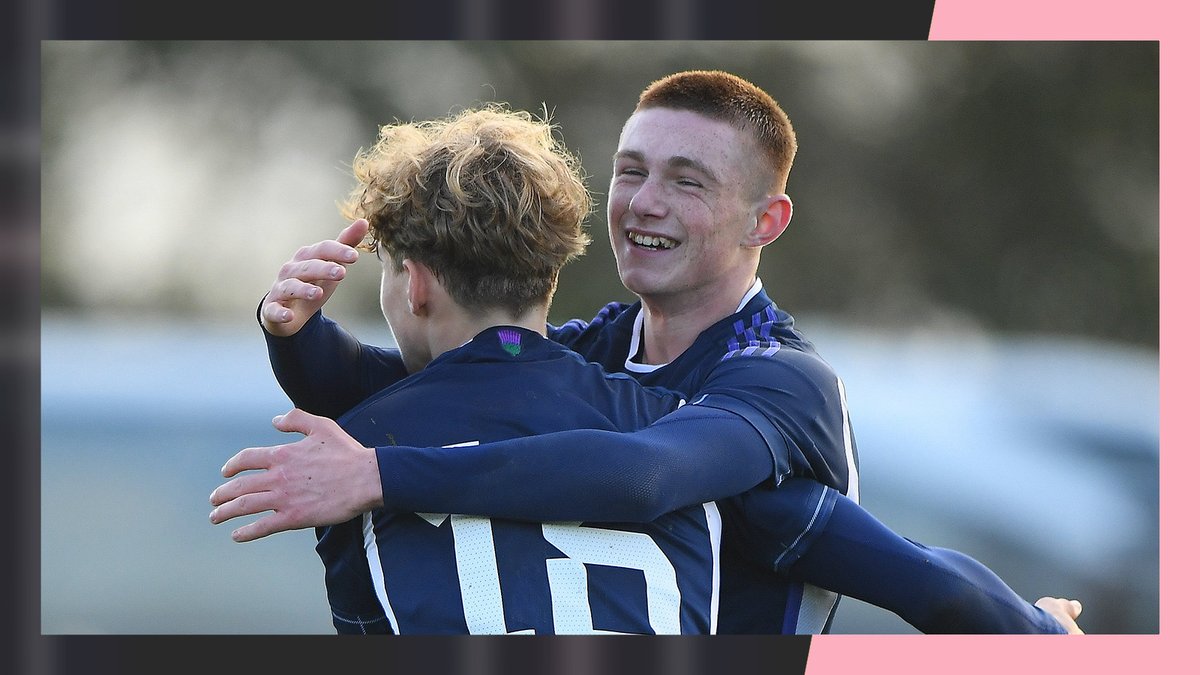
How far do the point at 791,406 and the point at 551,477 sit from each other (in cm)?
59

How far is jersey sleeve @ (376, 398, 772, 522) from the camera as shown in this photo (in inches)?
82.7

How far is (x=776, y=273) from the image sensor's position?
11312 millimetres


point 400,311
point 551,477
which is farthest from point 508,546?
point 400,311

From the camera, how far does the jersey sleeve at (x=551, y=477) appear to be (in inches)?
82.7

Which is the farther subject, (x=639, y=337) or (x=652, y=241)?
(x=639, y=337)

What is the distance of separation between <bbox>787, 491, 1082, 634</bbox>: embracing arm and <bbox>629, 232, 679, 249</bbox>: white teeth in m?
0.74

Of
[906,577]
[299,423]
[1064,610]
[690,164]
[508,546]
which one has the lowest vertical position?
[1064,610]

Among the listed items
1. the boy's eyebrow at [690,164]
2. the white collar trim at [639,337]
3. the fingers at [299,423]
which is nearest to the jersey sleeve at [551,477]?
the fingers at [299,423]

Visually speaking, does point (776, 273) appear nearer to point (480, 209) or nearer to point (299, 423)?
point (480, 209)

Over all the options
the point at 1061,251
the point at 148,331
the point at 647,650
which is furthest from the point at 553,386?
the point at 1061,251

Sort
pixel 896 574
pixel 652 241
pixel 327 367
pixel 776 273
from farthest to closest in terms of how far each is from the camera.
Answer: pixel 776 273
pixel 652 241
pixel 327 367
pixel 896 574

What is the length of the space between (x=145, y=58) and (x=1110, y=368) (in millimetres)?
6638

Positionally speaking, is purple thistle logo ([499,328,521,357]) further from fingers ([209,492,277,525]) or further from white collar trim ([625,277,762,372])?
white collar trim ([625,277,762,372])

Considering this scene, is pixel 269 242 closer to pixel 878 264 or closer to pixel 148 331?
pixel 148 331
